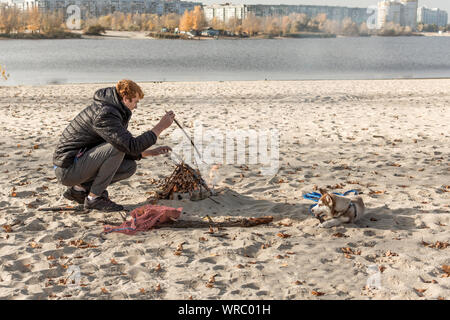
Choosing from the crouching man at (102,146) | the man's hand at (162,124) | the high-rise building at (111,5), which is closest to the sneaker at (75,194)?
the crouching man at (102,146)

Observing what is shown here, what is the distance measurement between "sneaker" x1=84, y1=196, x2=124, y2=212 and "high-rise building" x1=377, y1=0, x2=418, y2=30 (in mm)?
141780

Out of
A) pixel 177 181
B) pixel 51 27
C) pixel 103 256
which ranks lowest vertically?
pixel 103 256

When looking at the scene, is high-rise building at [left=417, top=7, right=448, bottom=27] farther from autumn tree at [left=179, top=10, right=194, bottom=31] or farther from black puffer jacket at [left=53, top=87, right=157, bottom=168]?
black puffer jacket at [left=53, top=87, right=157, bottom=168]

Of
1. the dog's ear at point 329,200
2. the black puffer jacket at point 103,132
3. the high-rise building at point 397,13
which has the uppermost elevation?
the high-rise building at point 397,13

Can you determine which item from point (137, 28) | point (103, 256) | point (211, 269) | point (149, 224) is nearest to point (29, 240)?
point (103, 256)

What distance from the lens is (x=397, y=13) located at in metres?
144

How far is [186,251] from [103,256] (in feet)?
2.06

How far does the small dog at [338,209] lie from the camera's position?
13.4 feet

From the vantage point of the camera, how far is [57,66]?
31.4 metres

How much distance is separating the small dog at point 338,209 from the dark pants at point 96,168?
5.94ft

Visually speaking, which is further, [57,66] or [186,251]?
[57,66]

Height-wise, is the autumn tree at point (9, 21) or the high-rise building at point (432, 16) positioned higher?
the high-rise building at point (432, 16)

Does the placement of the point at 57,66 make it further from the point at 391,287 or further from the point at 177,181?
the point at 391,287

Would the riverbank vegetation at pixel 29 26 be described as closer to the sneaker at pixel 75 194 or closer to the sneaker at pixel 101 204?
the sneaker at pixel 75 194
